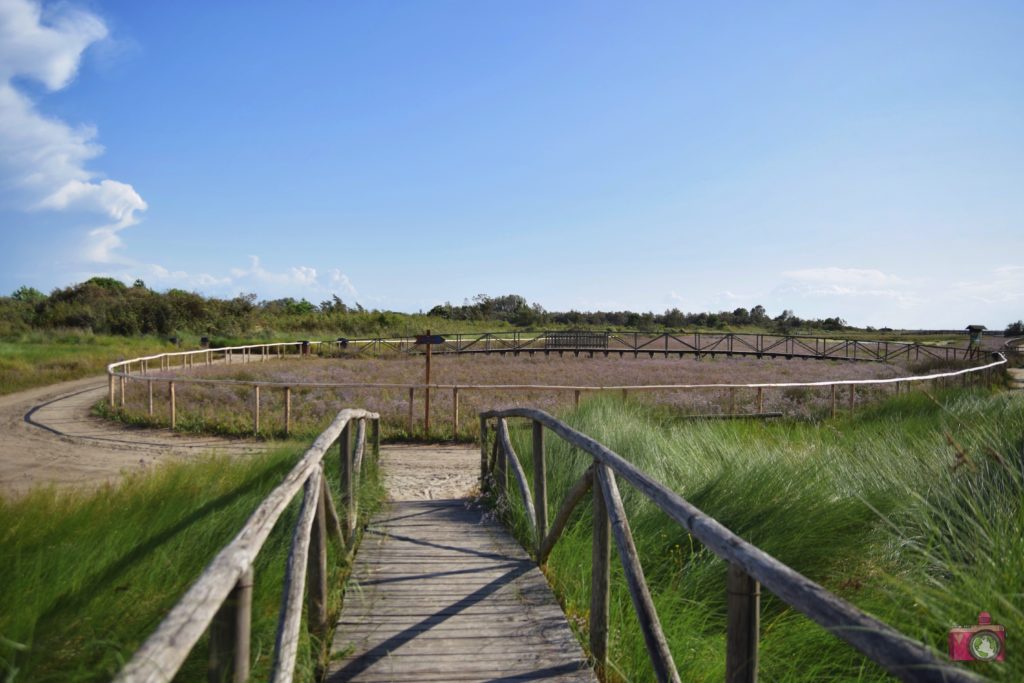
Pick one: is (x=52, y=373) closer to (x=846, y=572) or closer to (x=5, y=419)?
(x=5, y=419)

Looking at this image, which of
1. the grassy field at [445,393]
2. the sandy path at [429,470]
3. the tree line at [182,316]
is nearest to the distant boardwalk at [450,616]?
the sandy path at [429,470]

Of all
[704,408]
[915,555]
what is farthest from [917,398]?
[915,555]

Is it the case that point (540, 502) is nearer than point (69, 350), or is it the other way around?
point (540, 502)

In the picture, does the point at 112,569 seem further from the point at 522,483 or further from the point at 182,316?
the point at 182,316

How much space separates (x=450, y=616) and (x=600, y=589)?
959 mm

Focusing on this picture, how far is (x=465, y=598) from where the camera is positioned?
3.88m

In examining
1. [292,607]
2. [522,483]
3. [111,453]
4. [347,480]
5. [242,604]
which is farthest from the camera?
[111,453]

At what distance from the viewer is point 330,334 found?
4256 cm

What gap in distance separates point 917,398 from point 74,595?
35.6ft

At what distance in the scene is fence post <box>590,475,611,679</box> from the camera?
3.09 metres

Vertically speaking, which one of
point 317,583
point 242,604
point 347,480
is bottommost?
point 317,583

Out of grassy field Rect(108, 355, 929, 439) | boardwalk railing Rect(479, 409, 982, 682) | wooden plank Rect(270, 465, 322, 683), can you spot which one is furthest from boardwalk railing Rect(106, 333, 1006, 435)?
wooden plank Rect(270, 465, 322, 683)

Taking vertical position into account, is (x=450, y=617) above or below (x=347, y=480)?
below

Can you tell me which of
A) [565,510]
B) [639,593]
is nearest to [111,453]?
[565,510]
